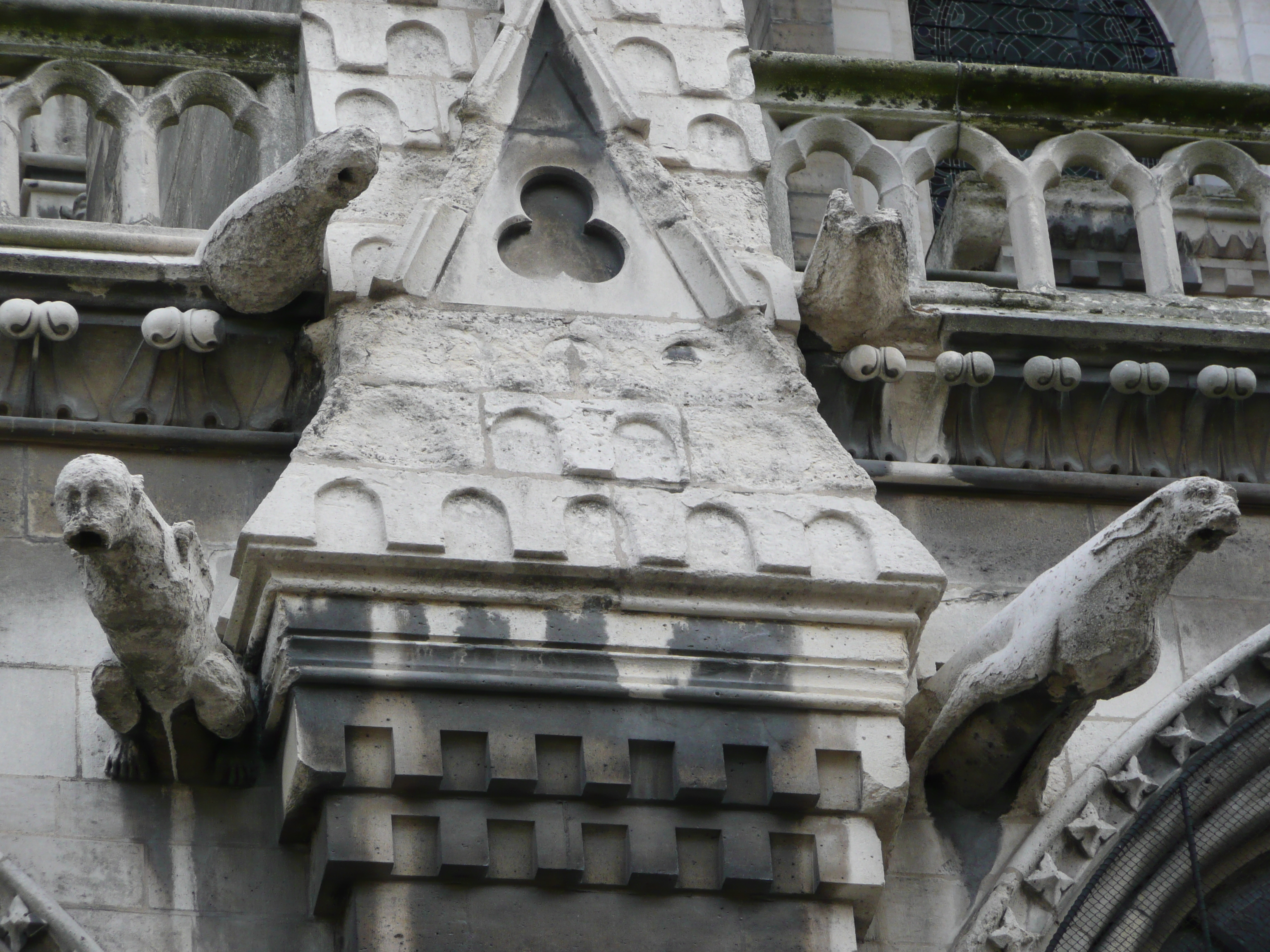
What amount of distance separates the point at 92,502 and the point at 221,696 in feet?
2.36

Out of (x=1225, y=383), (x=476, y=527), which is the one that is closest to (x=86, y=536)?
(x=476, y=527)

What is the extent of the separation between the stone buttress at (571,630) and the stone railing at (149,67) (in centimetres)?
82

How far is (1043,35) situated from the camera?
32.1ft

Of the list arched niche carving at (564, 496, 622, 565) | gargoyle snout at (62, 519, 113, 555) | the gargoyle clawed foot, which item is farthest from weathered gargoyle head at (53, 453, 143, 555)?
arched niche carving at (564, 496, 622, 565)

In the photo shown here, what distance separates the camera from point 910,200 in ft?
20.9

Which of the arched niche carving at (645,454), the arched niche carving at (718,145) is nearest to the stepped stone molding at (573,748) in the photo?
the arched niche carving at (645,454)

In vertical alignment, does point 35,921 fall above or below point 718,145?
below

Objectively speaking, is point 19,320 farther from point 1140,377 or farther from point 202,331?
point 1140,377

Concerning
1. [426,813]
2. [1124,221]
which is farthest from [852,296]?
[1124,221]

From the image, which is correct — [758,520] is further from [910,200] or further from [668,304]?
[910,200]

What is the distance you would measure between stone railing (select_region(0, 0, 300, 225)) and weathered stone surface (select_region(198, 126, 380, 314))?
53 centimetres

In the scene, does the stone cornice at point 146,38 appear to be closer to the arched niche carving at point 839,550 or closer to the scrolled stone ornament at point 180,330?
the scrolled stone ornament at point 180,330

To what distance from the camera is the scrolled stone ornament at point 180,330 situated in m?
5.50

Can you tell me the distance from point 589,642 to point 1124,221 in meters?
4.79
